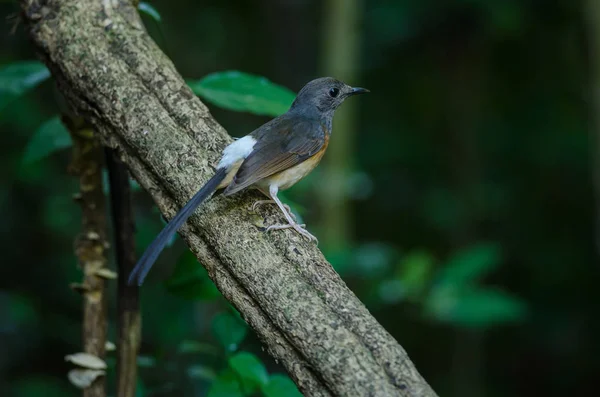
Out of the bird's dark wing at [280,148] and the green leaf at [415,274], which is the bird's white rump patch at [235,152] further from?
the green leaf at [415,274]

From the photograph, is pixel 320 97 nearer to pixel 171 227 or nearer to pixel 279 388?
pixel 171 227

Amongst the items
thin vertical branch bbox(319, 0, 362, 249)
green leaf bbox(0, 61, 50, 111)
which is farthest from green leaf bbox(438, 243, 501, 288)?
green leaf bbox(0, 61, 50, 111)

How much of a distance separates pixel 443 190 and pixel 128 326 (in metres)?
5.71

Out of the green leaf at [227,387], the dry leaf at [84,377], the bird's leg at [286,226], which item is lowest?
the dry leaf at [84,377]

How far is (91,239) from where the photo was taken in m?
2.64

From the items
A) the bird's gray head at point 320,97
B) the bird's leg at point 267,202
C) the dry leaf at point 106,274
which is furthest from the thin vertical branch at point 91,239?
the bird's gray head at point 320,97

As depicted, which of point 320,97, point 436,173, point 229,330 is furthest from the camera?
point 436,173

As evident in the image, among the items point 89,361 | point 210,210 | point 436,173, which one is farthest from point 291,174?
point 436,173

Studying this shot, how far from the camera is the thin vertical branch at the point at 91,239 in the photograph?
2.62m

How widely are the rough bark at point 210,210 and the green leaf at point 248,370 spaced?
0.83 ft

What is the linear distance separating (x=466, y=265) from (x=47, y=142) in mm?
2595

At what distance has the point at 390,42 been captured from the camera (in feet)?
26.0

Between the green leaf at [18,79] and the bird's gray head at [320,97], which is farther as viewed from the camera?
the bird's gray head at [320,97]

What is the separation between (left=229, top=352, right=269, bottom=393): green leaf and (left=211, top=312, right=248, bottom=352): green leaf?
59 millimetres
